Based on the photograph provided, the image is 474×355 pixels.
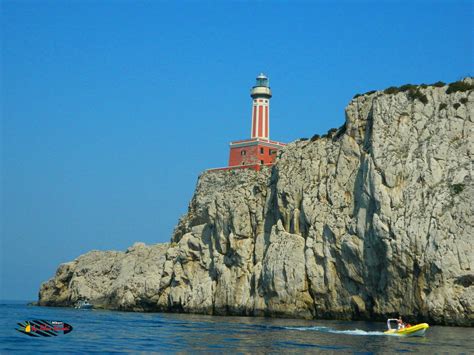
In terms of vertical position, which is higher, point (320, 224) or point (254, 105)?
point (254, 105)

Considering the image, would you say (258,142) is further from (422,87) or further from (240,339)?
(240,339)

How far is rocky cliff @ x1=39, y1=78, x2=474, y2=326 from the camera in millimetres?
56562

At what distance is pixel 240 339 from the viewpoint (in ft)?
150

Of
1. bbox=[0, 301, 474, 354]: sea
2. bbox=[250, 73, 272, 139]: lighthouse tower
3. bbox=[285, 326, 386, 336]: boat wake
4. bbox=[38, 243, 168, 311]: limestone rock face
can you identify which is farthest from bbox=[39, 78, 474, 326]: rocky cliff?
bbox=[250, 73, 272, 139]: lighthouse tower

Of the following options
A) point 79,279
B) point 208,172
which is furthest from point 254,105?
point 79,279

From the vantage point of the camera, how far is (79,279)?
105 meters

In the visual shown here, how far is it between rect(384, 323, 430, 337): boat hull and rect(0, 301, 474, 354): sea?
1.83 feet

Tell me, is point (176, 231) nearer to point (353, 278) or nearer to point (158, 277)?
point (158, 277)

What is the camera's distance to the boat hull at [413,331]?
48531 millimetres

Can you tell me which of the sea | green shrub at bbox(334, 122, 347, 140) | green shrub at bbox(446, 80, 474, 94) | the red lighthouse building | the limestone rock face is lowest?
the sea

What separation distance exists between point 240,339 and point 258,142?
5035 centimetres

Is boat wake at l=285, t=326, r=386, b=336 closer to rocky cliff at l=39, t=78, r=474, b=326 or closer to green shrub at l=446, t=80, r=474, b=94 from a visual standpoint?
rocky cliff at l=39, t=78, r=474, b=326

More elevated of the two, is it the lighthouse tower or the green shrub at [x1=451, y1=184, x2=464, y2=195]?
the lighthouse tower

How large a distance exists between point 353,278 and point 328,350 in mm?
23442
